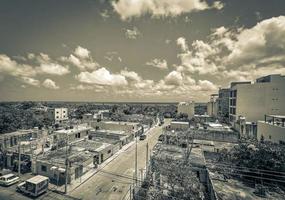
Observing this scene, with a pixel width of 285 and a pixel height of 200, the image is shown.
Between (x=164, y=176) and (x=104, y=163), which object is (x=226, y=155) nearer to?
(x=164, y=176)

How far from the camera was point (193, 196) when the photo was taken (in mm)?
13938

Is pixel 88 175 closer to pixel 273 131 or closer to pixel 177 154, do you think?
pixel 177 154

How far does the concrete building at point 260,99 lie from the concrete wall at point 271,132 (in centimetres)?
410

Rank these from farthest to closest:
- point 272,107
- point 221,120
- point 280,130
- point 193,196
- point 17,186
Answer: point 221,120 < point 272,107 < point 280,130 < point 17,186 < point 193,196

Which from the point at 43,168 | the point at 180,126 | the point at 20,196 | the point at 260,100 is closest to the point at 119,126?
the point at 180,126

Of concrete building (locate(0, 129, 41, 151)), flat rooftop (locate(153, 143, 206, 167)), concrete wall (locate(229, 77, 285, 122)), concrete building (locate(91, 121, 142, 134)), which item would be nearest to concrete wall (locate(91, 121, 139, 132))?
concrete building (locate(91, 121, 142, 134))

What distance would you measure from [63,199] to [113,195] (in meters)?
5.47

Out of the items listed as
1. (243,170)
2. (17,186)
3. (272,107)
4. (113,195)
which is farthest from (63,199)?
(272,107)

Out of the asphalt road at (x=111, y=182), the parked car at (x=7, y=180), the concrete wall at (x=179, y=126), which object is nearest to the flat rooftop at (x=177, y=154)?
the asphalt road at (x=111, y=182)

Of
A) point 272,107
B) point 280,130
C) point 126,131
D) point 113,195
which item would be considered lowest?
point 113,195

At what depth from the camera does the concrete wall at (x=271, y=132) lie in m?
30.5

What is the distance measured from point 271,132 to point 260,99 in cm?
1599

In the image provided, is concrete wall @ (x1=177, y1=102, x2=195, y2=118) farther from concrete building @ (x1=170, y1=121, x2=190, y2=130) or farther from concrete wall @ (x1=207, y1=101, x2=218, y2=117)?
concrete building @ (x1=170, y1=121, x2=190, y2=130)

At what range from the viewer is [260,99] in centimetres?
4597
